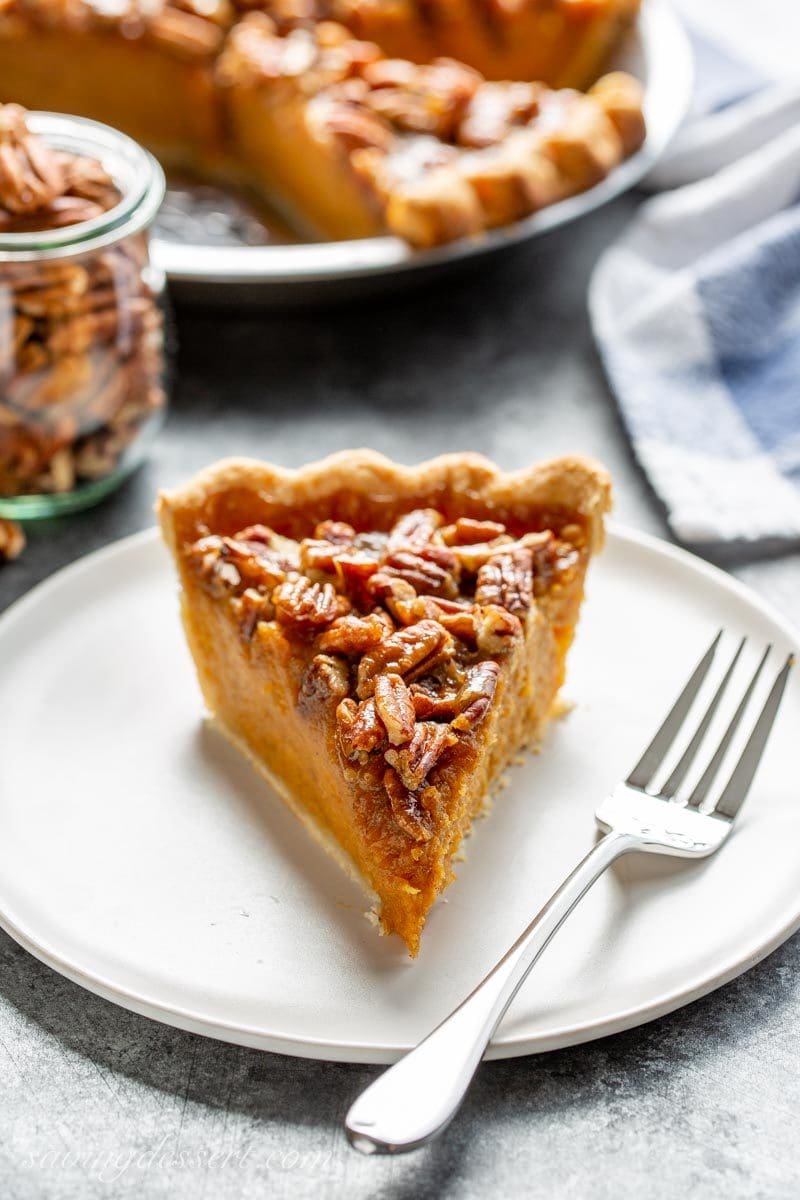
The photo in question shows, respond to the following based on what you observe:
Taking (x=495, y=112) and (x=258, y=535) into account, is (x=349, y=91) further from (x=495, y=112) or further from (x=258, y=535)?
(x=258, y=535)

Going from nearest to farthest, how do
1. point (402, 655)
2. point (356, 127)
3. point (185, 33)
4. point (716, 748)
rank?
point (402, 655) → point (716, 748) → point (356, 127) → point (185, 33)

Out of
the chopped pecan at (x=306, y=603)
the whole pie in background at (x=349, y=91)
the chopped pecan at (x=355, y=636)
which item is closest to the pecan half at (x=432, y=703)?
the chopped pecan at (x=355, y=636)

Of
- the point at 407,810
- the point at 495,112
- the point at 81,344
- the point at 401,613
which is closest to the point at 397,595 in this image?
the point at 401,613

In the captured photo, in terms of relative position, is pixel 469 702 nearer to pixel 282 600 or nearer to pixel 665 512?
pixel 282 600

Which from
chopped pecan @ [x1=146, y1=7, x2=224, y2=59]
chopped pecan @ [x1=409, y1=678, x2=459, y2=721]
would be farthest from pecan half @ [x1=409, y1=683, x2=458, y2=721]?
chopped pecan @ [x1=146, y1=7, x2=224, y2=59]

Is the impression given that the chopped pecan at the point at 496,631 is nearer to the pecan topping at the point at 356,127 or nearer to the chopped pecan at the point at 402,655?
the chopped pecan at the point at 402,655

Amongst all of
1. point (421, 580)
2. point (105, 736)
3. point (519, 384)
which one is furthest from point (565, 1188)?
point (519, 384)
